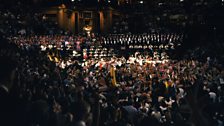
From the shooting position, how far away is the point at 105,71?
2334 centimetres

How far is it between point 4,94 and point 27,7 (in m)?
43.9

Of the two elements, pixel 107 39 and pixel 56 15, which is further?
pixel 56 15

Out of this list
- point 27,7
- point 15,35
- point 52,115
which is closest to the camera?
point 52,115

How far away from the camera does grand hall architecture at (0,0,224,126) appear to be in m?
3.58

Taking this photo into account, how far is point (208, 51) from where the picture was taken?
3186cm

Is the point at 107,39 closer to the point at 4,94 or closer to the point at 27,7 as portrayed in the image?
the point at 27,7

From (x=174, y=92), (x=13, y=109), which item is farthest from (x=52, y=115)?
(x=174, y=92)

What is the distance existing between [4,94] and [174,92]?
891 cm

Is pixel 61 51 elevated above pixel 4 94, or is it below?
below

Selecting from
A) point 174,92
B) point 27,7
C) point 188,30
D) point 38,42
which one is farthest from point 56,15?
point 174,92

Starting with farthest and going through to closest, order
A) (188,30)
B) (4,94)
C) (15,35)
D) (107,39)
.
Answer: (188,30), (107,39), (15,35), (4,94)

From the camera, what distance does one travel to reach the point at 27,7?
45.9 meters

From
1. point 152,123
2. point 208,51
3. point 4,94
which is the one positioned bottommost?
point 208,51

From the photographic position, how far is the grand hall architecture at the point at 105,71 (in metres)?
3.58
